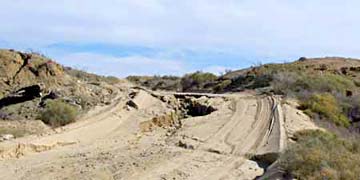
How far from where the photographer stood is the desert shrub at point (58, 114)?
30.6 m

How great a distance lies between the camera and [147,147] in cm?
2694

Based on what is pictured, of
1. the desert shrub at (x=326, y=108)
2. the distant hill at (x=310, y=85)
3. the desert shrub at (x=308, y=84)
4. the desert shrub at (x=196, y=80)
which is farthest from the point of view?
the desert shrub at (x=196, y=80)

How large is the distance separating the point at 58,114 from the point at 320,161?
14.5 m

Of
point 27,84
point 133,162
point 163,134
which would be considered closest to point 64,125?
point 163,134

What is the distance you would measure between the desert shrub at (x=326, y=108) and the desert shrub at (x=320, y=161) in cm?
1225

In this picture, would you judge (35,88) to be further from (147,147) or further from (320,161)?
(320,161)

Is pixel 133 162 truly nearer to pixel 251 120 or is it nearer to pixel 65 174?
pixel 65 174

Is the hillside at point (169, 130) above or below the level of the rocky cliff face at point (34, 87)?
below

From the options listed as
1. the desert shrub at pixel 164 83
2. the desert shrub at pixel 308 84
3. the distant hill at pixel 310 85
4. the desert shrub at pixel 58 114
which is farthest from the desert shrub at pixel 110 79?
the desert shrub at pixel 58 114

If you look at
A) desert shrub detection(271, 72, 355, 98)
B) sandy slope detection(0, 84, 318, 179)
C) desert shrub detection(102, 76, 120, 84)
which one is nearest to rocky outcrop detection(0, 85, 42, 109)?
sandy slope detection(0, 84, 318, 179)

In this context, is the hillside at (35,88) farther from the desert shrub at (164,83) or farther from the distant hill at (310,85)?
the desert shrub at (164,83)

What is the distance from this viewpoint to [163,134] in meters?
30.7

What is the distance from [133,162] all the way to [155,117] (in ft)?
35.1

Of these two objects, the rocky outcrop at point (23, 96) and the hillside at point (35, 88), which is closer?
the hillside at point (35, 88)
